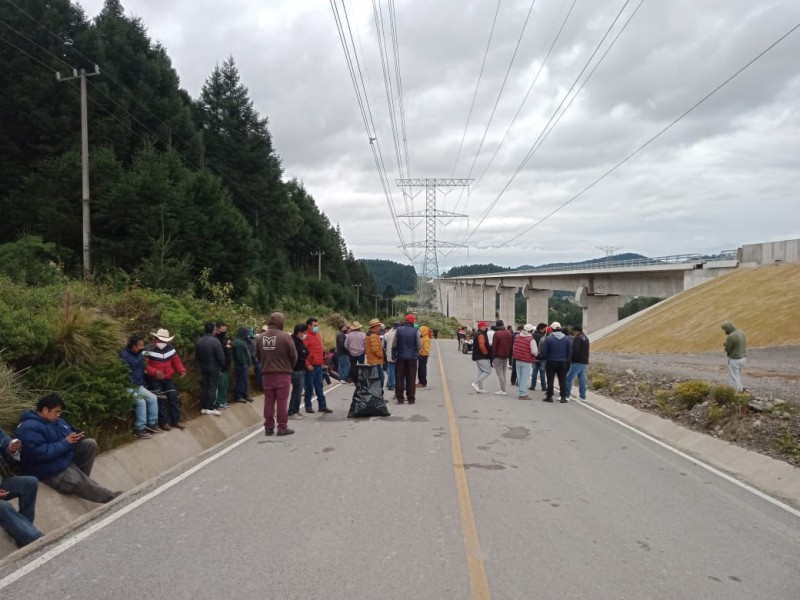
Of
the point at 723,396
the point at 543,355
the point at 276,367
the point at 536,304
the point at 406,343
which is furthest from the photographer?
the point at 536,304

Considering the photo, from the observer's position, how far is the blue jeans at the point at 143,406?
8102 millimetres

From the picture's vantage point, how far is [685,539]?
17.3ft

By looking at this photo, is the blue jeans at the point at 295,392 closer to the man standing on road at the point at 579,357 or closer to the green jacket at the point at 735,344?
the man standing on road at the point at 579,357

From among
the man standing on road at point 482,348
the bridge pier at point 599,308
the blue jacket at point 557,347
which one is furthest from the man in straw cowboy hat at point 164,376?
the bridge pier at point 599,308

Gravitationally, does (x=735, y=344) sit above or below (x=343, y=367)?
above

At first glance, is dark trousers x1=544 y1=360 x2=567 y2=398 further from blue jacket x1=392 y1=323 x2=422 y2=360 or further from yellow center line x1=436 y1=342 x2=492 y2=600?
yellow center line x1=436 y1=342 x2=492 y2=600

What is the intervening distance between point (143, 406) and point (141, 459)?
0.91 m

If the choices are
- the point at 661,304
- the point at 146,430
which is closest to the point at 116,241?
the point at 146,430

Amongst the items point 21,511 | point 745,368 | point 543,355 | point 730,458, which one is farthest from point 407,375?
point 745,368

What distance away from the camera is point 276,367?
31.3 ft

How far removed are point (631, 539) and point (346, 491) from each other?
2.95 m

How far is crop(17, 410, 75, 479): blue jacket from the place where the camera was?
562cm

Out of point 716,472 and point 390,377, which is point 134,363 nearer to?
point 716,472

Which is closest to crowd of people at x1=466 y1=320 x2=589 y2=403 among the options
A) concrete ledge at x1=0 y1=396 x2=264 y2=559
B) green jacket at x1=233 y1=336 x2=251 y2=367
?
green jacket at x1=233 y1=336 x2=251 y2=367
